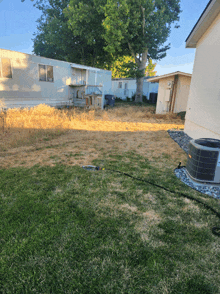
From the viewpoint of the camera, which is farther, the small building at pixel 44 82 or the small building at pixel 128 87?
the small building at pixel 128 87

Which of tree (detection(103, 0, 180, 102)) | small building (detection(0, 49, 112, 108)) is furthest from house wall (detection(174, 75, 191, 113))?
tree (detection(103, 0, 180, 102))

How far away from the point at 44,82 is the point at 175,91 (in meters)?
9.62

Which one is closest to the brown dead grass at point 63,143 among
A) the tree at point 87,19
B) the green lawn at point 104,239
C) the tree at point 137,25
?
the green lawn at point 104,239

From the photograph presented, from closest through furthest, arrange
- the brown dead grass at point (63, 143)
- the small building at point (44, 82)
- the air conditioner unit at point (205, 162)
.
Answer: the air conditioner unit at point (205, 162) < the brown dead grass at point (63, 143) < the small building at point (44, 82)

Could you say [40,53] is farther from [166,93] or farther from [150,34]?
[166,93]

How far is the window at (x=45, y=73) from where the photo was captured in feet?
43.7

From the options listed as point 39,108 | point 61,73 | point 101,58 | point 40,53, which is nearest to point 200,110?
point 39,108

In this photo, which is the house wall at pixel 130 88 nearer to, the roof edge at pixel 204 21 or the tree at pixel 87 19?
the tree at pixel 87 19

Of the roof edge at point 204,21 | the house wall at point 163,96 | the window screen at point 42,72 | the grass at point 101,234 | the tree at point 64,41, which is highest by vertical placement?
the tree at point 64,41

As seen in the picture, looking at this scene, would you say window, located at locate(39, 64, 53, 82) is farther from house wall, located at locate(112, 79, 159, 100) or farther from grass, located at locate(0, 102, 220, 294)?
house wall, located at locate(112, 79, 159, 100)

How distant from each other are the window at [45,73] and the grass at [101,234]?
10993mm

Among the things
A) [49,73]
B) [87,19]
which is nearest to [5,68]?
[49,73]

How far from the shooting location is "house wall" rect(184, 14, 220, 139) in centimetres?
546

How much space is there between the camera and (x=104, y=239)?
87.7 inches
